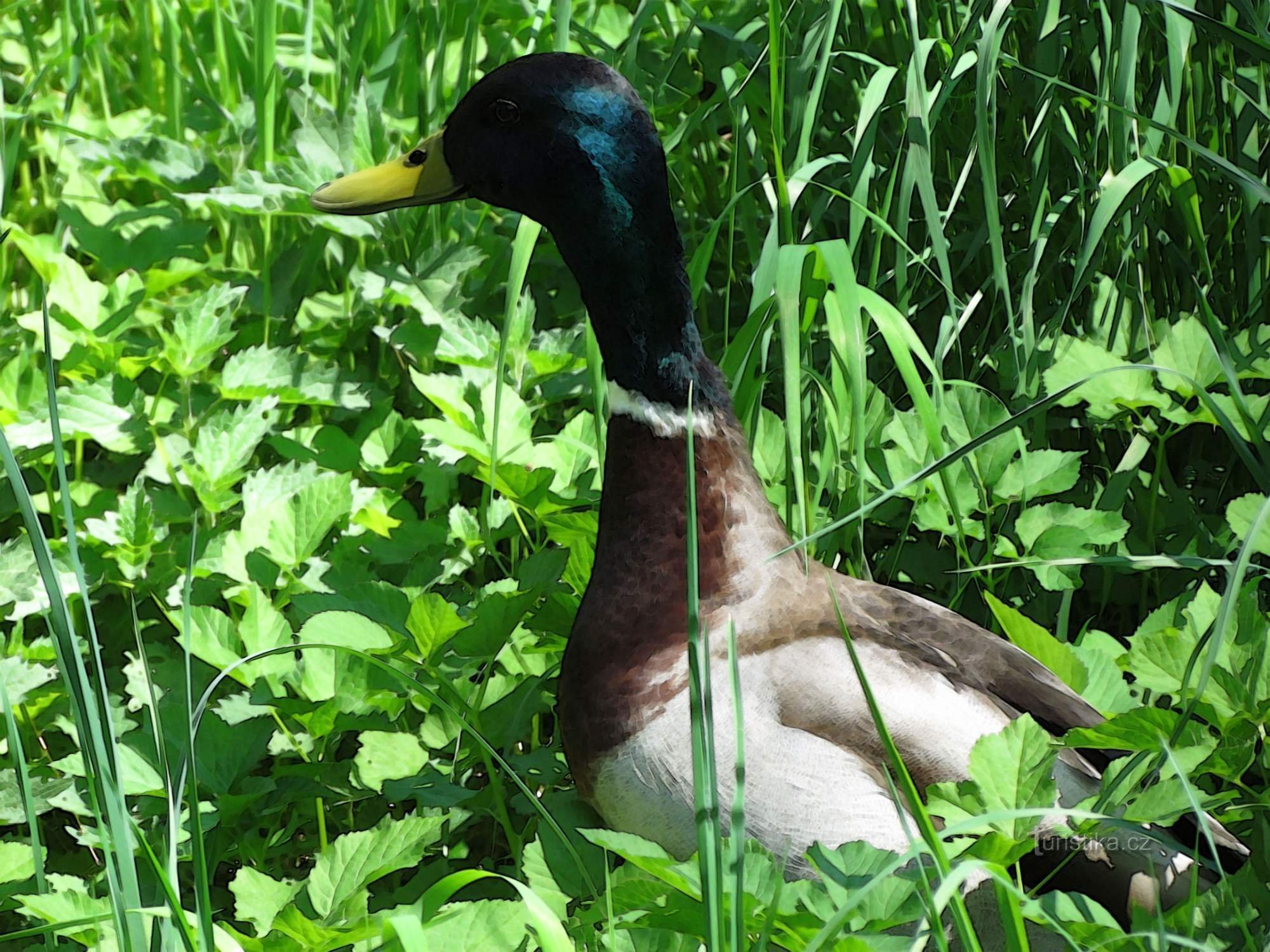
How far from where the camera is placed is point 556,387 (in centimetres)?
244

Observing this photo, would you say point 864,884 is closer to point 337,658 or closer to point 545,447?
point 337,658

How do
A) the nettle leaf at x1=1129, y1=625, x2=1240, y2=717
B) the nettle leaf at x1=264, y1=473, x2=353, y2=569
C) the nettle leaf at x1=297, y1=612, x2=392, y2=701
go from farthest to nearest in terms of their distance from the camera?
1. the nettle leaf at x1=264, y1=473, x2=353, y2=569
2. the nettle leaf at x1=297, y1=612, x2=392, y2=701
3. the nettle leaf at x1=1129, y1=625, x2=1240, y2=717

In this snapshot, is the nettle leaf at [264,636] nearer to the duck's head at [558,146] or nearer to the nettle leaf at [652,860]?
the duck's head at [558,146]

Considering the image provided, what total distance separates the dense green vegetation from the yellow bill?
14 cm

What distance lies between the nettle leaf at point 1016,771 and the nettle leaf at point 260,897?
0.63m

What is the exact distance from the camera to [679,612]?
5.56 feet

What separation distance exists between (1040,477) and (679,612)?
0.54m

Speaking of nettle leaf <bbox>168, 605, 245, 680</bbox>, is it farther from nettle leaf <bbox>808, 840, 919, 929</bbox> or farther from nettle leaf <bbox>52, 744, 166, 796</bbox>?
nettle leaf <bbox>808, 840, 919, 929</bbox>

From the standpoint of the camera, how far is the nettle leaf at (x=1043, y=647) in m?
1.63

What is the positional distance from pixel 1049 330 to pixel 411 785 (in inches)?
41.8

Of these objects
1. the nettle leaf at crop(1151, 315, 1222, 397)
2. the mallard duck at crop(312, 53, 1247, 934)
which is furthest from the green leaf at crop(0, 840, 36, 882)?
the nettle leaf at crop(1151, 315, 1222, 397)

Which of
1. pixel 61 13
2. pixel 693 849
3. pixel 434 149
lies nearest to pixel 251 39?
pixel 61 13

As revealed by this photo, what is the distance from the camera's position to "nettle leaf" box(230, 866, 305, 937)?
133cm

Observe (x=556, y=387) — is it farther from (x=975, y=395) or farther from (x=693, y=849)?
(x=693, y=849)
